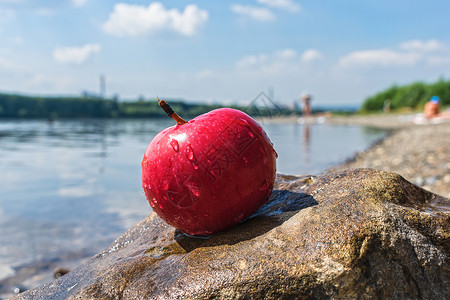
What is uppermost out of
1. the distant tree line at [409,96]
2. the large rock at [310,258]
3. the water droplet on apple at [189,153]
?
the distant tree line at [409,96]

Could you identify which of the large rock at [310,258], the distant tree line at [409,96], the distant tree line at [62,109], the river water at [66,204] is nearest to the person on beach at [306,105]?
the distant tree line at [409,96]

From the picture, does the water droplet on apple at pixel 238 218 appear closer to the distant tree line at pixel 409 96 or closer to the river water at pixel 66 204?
the river water at pixel 66 204

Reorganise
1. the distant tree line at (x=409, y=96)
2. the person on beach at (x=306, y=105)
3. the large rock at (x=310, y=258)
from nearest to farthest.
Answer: the large rock at (x=310, y=258)
the distant tree line at (x=409, y=96)
the person on beach at (x=306, y=105)

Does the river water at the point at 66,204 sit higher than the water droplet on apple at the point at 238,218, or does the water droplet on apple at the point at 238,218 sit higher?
the water droplet on apple at the point at 238,218

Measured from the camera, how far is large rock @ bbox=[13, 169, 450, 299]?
6.82 ft

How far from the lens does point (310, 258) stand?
2127 mm

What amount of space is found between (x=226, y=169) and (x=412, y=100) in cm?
5734

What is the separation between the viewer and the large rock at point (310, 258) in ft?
6.82

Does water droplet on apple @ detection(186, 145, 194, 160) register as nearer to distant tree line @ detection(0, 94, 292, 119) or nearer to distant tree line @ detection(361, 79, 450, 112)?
distant tree line @ detection(361, 79, 450, 112)

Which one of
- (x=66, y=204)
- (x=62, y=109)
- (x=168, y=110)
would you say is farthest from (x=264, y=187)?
(x=62, y=109)

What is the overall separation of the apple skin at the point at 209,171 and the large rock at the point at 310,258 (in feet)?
0.68

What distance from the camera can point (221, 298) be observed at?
6.88 ft

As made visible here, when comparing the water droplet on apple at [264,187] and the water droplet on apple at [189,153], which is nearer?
the water droplet on apple at [189,153]

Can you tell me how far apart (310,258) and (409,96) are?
191 ft
